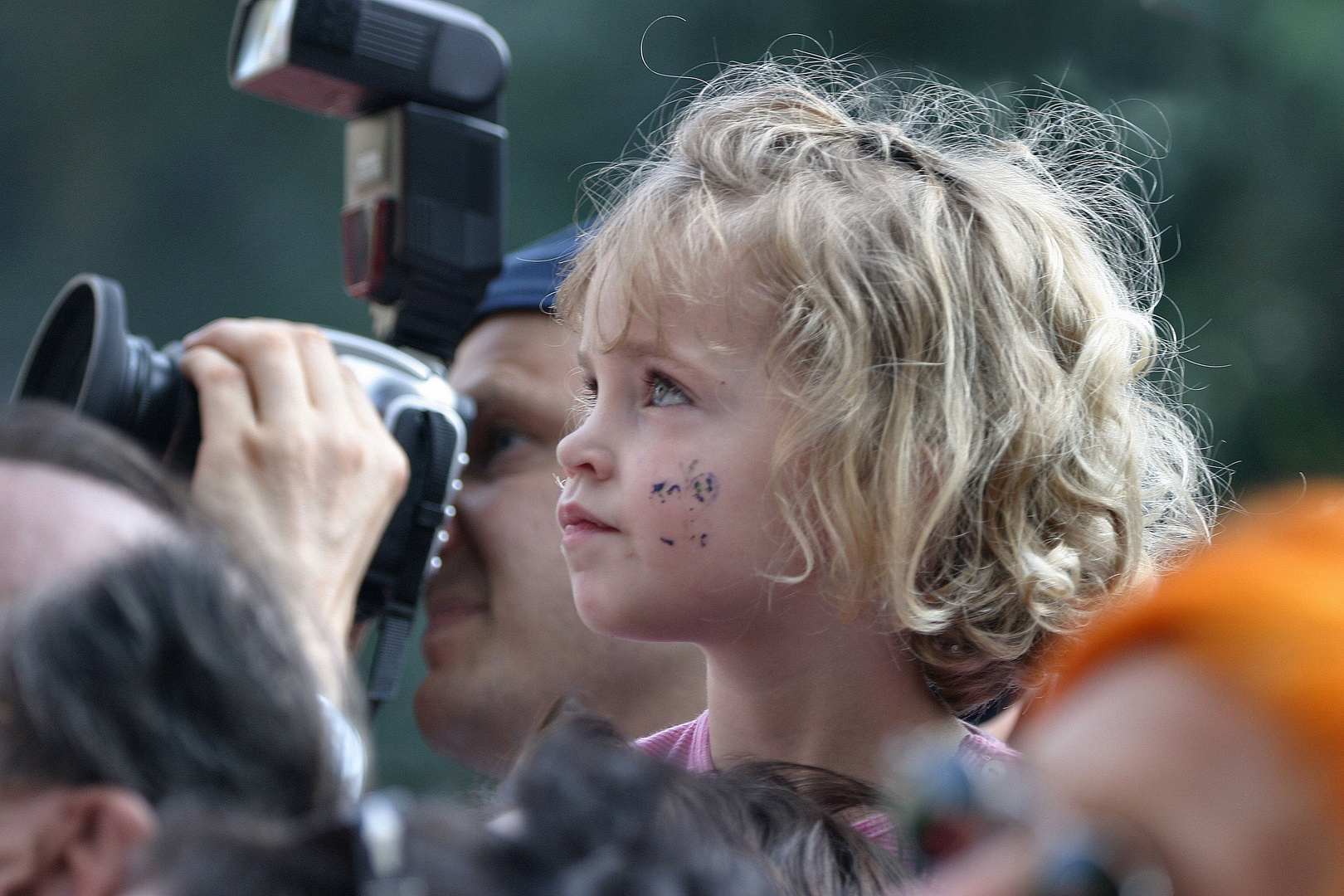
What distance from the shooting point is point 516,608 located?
5.08 ft

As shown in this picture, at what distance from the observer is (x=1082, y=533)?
1.11 meters

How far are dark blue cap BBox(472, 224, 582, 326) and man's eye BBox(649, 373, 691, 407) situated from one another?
1.68ft

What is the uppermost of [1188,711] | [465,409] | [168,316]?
[1188,711]

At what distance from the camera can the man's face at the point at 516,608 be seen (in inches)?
59.5

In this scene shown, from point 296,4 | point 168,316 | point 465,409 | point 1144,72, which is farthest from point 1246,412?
point 168,316

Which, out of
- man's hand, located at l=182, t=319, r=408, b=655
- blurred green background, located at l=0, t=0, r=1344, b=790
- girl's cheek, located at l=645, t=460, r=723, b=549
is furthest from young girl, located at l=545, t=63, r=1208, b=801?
blurred green background, located at l=0, t=0, r=1344, b=790

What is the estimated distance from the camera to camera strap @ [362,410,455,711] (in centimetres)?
141

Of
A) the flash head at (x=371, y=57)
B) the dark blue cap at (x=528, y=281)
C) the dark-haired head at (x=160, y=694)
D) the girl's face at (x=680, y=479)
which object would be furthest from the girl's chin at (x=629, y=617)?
the flash head at (x=371, y=57)

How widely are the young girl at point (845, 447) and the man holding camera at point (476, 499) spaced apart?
11.3 inches

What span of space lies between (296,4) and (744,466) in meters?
0.76

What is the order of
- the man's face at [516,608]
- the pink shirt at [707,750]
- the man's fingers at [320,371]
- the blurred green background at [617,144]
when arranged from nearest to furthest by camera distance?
1. the pink shirt at [707,750]
2. the man's fingers at [320,371]
3. the man's face at [516,608]
4. the blurred green background at [617,144]

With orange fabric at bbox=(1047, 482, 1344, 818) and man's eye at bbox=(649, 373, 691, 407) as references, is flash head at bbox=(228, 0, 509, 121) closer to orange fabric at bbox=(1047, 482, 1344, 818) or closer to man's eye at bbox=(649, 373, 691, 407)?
man's eye at bbox=(649, 373, 691, 407)

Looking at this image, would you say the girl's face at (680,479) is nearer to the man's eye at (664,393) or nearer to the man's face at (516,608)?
the man's eye at (664,393)

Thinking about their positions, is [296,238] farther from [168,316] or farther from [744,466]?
[744,466]
